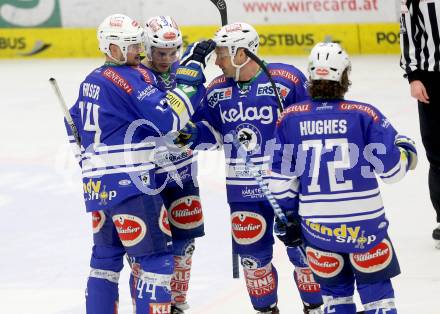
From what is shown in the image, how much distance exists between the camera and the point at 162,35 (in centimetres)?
627

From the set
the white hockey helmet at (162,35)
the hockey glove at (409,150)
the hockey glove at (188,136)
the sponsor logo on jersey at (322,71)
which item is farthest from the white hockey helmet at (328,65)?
the white hockey helmet at (162,35)

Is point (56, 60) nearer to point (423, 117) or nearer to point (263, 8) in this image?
point (263, 8)

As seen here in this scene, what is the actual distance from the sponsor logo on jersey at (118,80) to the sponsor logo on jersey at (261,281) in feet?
3.76

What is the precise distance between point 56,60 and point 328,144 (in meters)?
9.11

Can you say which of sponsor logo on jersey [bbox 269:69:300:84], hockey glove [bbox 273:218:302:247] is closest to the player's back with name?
sponsor logo on jersey [bbox 269:69:300:84]

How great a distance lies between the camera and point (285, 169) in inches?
219

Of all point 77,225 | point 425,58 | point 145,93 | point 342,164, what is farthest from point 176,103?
point 77,225

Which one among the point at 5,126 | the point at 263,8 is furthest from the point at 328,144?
the point at 263,8

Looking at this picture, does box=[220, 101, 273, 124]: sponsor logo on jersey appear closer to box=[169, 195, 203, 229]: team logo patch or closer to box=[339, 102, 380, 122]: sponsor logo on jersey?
box=[169, 195, 203, 229]: team logo patch

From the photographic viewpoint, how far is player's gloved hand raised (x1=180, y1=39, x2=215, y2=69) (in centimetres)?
600

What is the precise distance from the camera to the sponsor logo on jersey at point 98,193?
601 cm

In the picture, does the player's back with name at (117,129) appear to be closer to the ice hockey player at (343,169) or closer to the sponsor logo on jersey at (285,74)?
the sponsor logo on jersey at (285,74)

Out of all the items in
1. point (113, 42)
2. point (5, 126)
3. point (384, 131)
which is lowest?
point (5, 126)

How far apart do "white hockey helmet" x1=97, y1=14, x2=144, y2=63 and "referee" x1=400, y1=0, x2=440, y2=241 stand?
2031 millimetres
